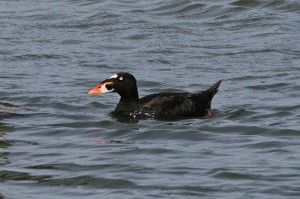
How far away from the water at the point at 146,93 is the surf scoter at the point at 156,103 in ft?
0.80

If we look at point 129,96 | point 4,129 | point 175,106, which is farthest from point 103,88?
point 4,129

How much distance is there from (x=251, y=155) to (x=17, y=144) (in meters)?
2.85

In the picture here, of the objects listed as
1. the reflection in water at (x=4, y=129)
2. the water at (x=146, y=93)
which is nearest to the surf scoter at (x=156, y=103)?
the water at (x=146, y=93)

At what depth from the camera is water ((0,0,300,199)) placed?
11562 millimetres

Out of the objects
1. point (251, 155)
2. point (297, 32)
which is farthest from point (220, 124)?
point (297, 32)

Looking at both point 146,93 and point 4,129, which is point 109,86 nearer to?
point 4,129

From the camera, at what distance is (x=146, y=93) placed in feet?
56.6

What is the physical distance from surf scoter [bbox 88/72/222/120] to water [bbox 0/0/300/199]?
0.80 ft

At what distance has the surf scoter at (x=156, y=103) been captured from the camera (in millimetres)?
15258

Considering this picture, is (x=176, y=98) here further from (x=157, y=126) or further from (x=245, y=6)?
(x=245, y=6)

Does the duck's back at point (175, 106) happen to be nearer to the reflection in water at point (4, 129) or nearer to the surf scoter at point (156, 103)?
the surf scoter at point (156, 103)

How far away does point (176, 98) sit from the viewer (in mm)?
15352

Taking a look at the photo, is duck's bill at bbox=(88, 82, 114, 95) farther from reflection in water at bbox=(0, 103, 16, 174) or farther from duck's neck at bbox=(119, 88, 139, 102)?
reflection in water at bbox=(0, 103, 16, 174)

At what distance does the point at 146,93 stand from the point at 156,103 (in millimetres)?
1994
